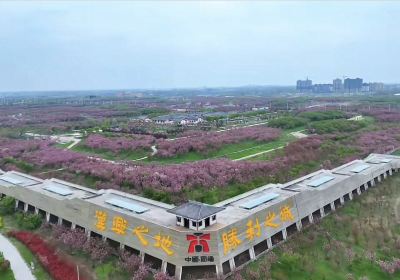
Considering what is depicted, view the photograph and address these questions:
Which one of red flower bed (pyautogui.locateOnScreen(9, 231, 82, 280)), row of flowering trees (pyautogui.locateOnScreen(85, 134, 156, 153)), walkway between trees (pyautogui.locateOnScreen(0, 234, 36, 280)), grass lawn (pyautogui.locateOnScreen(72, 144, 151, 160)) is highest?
row of flowering trees (pyautogui.locateOnScreen(85, 134, 156, 153))

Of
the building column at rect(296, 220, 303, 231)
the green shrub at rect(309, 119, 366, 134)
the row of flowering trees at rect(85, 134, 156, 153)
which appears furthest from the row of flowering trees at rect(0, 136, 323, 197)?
the green shrub at rect(309, 119, 366, 134)

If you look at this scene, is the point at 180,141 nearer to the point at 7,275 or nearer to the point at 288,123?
the point at 288,123

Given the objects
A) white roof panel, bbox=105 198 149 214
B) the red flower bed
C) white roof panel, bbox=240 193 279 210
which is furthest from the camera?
white roof panel, bbox=240 193 279 210

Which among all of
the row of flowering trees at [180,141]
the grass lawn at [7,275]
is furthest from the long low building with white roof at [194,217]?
the row of flowering trees at [180,141]

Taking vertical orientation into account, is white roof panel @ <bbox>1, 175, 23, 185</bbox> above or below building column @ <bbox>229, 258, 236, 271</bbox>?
above

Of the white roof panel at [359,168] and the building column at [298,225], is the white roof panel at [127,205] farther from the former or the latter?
the white roof panel at [359,168]

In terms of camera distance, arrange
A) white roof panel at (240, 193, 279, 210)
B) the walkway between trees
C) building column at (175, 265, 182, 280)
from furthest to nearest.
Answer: white roof panel at (240, 193, 279, 210), the walkway between trees, building column at (175, 265, 182, 280)

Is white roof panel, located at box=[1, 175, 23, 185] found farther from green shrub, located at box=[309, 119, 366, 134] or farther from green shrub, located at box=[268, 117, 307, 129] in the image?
green shrub, located at box=[309, 119, 366, 134]
